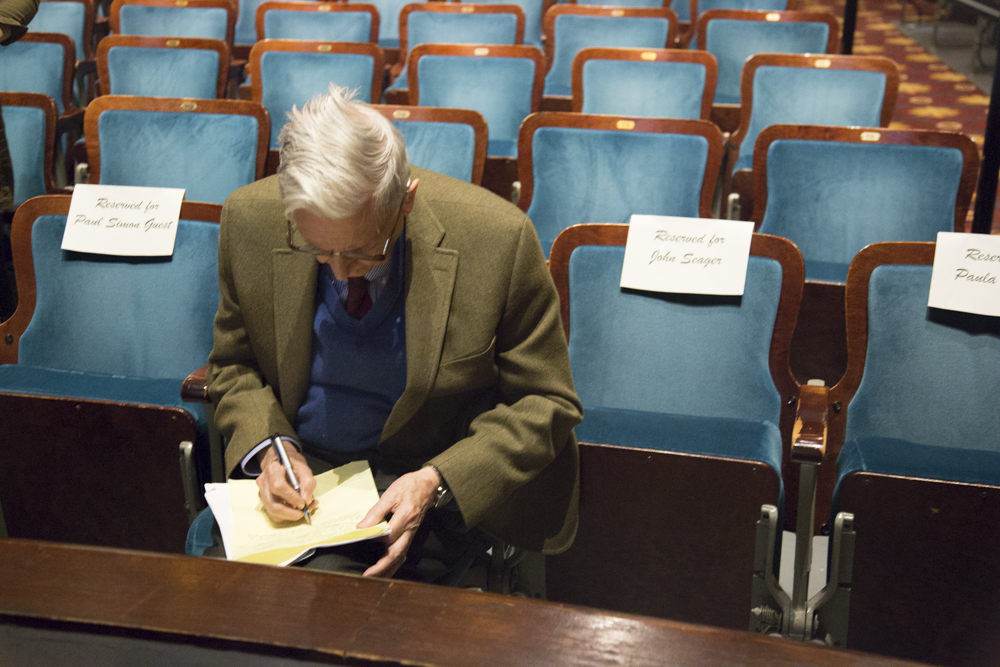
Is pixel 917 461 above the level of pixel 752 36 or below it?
below

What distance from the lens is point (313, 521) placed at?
3.21 feet

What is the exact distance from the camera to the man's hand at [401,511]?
954 mm

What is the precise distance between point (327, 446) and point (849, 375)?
79cm

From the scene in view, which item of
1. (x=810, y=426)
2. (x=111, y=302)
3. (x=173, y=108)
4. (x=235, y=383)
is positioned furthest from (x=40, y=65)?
(x=810, y=426)

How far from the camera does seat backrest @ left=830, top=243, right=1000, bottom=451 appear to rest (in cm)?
126

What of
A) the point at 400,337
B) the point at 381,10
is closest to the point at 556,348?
the point at 400,337

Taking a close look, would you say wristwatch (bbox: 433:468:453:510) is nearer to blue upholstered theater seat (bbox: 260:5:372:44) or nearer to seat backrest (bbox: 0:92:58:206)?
seat backrest (bbox: 0:92:58:206)

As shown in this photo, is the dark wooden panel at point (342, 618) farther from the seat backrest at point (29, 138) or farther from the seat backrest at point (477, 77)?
the seat backrest at point (477, 77)

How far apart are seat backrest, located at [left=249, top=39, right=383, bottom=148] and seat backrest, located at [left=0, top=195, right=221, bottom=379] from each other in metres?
1.15

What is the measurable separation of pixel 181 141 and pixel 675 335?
1.31m

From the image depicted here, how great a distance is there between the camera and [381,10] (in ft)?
12.4

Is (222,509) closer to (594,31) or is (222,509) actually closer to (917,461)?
(917,461)

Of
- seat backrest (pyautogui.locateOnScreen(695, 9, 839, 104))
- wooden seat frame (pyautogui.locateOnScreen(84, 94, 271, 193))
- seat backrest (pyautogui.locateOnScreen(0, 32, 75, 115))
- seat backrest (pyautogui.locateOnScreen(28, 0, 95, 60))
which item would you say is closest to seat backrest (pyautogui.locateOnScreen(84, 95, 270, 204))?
wooden seat frame (pyautogui.locateOnScreen(84, 94, 271, 193))

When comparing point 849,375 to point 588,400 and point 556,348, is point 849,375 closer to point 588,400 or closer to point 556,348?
point 588,400
